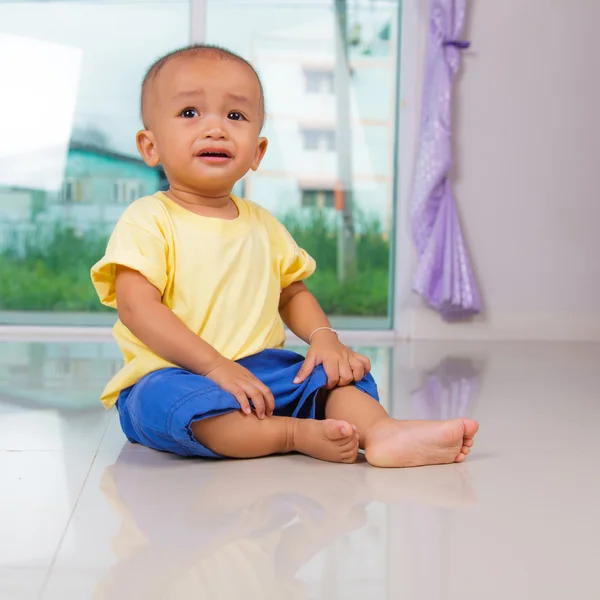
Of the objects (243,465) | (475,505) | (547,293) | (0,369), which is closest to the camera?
(475,505)

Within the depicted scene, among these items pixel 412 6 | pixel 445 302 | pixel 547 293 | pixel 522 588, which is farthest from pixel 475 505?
pixel 412 6

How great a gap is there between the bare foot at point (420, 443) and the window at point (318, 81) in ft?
7.82

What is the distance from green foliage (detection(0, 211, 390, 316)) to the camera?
3455mm

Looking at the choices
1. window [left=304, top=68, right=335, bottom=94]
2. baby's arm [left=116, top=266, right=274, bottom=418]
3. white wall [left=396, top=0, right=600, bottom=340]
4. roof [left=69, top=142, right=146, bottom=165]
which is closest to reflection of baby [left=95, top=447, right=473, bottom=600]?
baby's arm [left=116, top=266, right=274, bottom=418]

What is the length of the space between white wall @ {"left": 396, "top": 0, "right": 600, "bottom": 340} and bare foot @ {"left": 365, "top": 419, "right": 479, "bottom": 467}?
205cm

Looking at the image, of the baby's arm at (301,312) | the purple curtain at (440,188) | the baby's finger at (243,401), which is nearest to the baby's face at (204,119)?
the baby's arm at (301,312)

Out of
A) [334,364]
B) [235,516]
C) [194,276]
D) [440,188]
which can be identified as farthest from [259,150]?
[440,188]

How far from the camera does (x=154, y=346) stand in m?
1.33

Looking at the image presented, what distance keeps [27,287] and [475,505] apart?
2692 millimetres

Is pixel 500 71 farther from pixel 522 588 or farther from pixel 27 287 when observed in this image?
pixel 522 588

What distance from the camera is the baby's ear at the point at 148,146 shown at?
4.76ft

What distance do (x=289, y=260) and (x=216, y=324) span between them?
7.8 inches

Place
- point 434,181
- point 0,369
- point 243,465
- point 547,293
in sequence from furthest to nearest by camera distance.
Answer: point 547,293, point 434,181, point 0,369, point 243,465

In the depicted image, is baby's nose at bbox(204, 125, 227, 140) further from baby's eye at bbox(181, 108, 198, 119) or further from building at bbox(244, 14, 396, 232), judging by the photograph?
building at bbox(244, 14, 396, 232)
